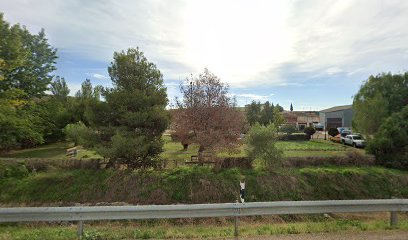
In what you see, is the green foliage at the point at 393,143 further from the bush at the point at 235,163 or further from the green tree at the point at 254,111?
the green tree at the point at 254,111

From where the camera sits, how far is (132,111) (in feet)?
49.4

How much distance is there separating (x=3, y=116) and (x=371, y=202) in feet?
55.6

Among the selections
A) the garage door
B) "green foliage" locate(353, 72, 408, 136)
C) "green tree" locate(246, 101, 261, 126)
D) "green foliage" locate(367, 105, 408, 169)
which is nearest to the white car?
"green foliage" locate(353, 72, 408, 136)

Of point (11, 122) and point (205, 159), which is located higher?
point (11, 122)

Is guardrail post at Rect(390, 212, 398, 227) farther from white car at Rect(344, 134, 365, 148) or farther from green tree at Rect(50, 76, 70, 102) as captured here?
green tree at Rect(50, 76, 70, 102)

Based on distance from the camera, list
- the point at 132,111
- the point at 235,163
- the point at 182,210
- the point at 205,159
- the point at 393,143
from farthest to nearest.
Answer: the point at 393,143, the point at 205,159, the point at 235,163, the point at 132,111, the point at 182,210

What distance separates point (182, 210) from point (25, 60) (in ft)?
61.7

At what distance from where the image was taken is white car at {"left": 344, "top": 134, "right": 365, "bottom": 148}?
33.2m

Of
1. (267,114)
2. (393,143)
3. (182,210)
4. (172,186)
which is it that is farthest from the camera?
(267,114)

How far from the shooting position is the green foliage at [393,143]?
20.5m

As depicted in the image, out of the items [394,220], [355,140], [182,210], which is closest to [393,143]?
[355,140]

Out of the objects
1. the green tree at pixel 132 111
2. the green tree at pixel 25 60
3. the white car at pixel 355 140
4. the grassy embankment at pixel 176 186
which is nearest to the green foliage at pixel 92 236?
the grassy embankment at pixel 176 186

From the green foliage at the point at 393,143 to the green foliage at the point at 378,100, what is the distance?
903cm

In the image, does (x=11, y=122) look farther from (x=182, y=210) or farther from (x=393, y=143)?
(x=393, y=143)
